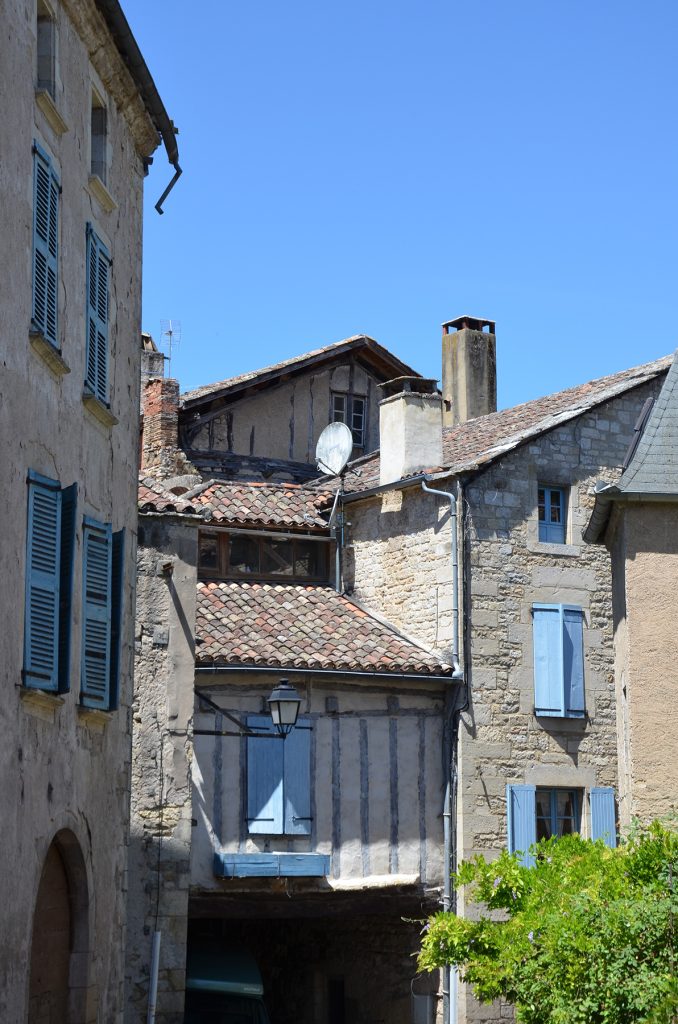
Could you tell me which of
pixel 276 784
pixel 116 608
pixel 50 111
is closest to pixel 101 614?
pixel 116 608

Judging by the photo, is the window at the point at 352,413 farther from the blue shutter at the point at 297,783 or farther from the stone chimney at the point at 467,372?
the blue shutter at the point at 297,783

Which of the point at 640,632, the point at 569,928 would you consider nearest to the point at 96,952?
the point at 569,928

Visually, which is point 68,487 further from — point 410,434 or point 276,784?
point 410,434

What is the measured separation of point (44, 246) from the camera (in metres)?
10.2

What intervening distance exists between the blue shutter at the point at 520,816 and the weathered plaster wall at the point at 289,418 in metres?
7.35

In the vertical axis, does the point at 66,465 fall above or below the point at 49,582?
above

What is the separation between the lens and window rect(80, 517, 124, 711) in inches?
435

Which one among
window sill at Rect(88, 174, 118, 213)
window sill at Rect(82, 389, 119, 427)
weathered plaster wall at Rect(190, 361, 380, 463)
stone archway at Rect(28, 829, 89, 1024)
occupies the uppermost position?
weathered plaster wall at Rect(190, 361, 380, 463)

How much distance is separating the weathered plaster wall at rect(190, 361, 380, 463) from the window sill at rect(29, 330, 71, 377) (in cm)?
1319

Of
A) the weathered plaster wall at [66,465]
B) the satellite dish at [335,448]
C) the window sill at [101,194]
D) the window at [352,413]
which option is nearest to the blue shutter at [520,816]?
the satellite dish at [335,448]

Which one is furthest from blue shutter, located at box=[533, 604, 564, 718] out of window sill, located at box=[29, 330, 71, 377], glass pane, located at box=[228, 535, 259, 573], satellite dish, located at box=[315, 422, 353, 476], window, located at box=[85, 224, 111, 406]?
window sill, located at box=[29, 330, 71, 377]

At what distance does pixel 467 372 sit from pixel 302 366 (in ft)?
10.4

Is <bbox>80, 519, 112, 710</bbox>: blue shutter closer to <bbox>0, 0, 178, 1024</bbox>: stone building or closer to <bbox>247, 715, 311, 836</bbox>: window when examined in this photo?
<bbox>0, 0, 178, 1024</bbox>: stone building

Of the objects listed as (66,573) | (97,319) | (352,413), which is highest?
(352,413)
